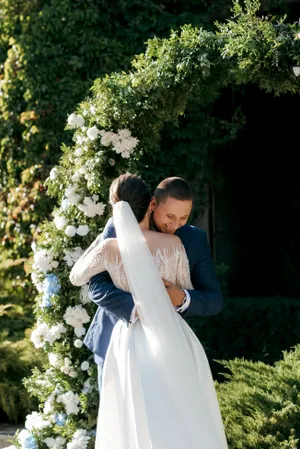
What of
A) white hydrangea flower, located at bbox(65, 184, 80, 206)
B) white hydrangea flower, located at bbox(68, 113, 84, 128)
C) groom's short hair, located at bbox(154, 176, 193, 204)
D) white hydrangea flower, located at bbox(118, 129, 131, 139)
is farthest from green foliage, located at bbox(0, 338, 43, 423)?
groom's short hair, located at bbox(154, 176, 193, 204)

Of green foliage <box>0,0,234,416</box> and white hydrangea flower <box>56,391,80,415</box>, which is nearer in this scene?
white hydrangea flower <box>56,391,80,415</box>

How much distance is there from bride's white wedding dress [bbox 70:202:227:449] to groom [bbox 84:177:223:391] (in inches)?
2.3

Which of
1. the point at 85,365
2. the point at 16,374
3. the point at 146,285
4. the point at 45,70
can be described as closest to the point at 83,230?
the point at 85,365

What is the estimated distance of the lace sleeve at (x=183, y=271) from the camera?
4.09 meters

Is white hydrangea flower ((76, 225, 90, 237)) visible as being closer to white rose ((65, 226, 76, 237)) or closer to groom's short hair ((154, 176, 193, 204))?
white rose ((65, 226, 76, 237))

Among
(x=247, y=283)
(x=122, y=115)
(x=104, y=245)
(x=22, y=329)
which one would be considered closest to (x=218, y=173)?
(x=247, y=283)

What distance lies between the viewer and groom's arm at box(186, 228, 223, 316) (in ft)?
13.3

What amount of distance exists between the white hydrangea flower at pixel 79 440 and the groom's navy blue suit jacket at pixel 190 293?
0.93 meters

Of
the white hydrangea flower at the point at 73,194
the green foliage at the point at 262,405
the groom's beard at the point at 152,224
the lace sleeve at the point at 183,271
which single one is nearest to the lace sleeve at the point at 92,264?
the groom's beard at the point at 152,224

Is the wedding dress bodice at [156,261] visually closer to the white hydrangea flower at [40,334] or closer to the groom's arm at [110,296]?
the groom's arm at [110,296]

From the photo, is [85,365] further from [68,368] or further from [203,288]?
[203,288]

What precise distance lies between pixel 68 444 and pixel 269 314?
3125mm

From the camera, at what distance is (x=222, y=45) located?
4875mm

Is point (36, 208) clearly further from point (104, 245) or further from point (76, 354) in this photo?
point (104, 245)
